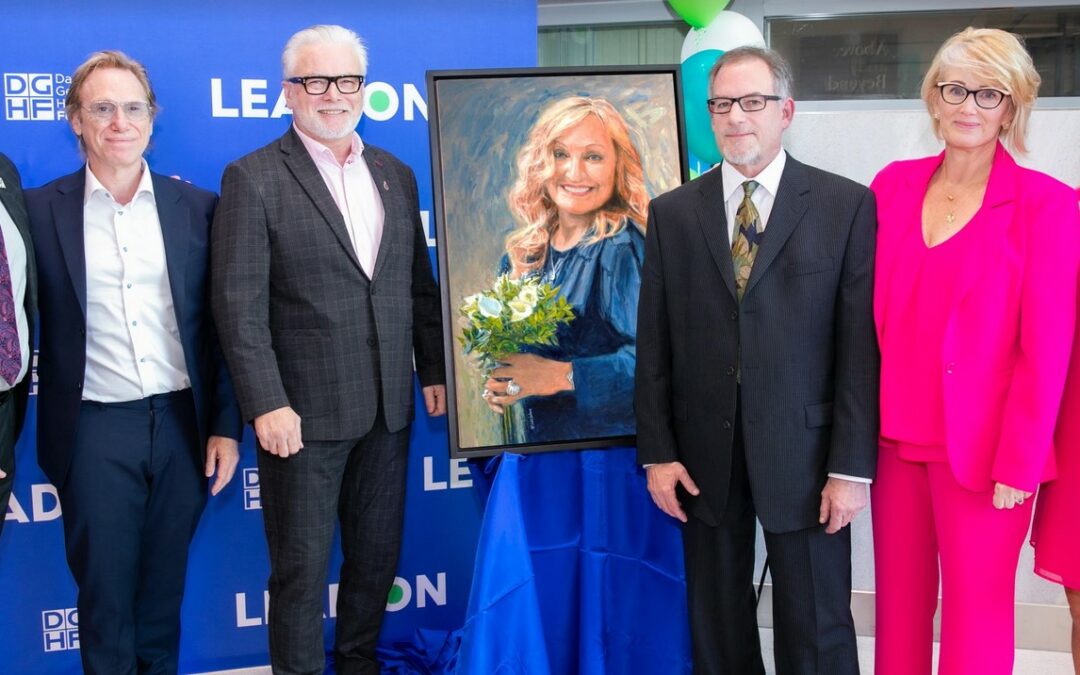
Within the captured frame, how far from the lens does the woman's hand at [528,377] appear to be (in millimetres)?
2262

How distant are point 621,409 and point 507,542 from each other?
1.52ft

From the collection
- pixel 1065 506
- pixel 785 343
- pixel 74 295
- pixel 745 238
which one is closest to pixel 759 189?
pixel 745 238

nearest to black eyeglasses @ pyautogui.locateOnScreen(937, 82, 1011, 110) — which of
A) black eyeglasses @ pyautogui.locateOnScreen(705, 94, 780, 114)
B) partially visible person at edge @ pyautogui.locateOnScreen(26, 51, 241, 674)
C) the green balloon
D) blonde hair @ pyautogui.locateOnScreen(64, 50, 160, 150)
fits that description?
black eyeglasses @ pyautogui.locateOnScreen(705, 94, 780, 114)

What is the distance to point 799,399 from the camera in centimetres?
194

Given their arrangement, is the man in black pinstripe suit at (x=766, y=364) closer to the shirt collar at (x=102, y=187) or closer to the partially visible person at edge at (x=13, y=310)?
the shirt collar at (x=102, y=187)

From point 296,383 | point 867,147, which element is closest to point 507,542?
point 296,383

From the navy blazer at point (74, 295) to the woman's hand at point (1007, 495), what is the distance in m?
1.88

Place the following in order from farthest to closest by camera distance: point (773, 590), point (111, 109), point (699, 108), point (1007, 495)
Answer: point (699, 108) < point (111, 109) < point (773, 590) < point (1007, 495)

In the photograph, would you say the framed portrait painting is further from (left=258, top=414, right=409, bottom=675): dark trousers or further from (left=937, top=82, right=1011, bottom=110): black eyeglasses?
(left=937, top=82, right=1011, bottom=110): black eyeglasses

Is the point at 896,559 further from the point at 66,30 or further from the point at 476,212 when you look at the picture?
the point at 66,30

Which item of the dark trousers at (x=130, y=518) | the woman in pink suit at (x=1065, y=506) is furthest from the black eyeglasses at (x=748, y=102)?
the dark trousers at (x=130, y=518)

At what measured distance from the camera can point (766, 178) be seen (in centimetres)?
199

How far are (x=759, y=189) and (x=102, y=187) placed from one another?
1632 millimetres

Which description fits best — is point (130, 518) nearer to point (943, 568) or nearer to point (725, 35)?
point (943, 568)
